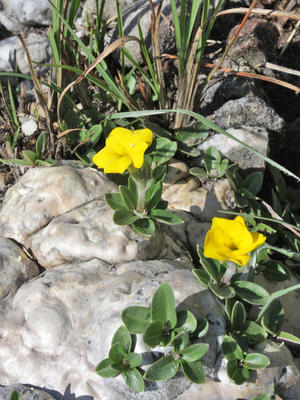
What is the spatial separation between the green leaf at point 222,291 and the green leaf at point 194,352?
0.35 meters

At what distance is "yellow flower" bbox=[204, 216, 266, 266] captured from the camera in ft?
7.89

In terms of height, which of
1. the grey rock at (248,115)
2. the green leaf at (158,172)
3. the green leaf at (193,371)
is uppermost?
the grey rock at (248,115)

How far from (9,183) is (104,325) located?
2101 mm

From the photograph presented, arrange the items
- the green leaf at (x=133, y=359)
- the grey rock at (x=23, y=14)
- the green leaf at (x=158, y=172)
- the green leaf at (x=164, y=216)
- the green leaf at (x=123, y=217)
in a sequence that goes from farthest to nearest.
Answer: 1. the grey rock at (x=23, y=14)
2. the green leaf at (x=158, y=172)
3. the green leaf at (x=164, y=216)
4. the green leaf at (x=123, y=217)
5. the green leaf at (x=133, y=359)

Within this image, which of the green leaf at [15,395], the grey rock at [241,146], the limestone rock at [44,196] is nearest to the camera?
the green leaf at [15,395]

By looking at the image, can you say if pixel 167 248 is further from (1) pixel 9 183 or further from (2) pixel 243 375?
(1) pixel 9 183

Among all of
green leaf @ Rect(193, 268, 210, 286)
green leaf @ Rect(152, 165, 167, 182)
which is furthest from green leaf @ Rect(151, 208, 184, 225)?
green leaf @ Rect(193, 268, 210, 286)

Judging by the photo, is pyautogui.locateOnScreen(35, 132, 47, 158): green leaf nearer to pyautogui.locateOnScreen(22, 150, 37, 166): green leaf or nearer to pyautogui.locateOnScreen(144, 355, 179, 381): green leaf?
pyautogui.locateOnScreen(22, 150, 37, 166): green leaf

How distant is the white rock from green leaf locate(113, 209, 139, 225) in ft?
5.48

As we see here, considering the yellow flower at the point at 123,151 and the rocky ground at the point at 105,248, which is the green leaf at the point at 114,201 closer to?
the rocky ground at the point at 105,248

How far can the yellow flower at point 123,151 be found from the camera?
2.63 meters

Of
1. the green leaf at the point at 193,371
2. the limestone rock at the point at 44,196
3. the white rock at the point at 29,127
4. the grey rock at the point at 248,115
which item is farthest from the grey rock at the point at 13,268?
the grey rock at the point at 248,115

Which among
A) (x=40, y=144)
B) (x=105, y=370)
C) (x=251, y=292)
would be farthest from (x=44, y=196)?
(x=251, y=292)

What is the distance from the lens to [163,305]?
239cm
